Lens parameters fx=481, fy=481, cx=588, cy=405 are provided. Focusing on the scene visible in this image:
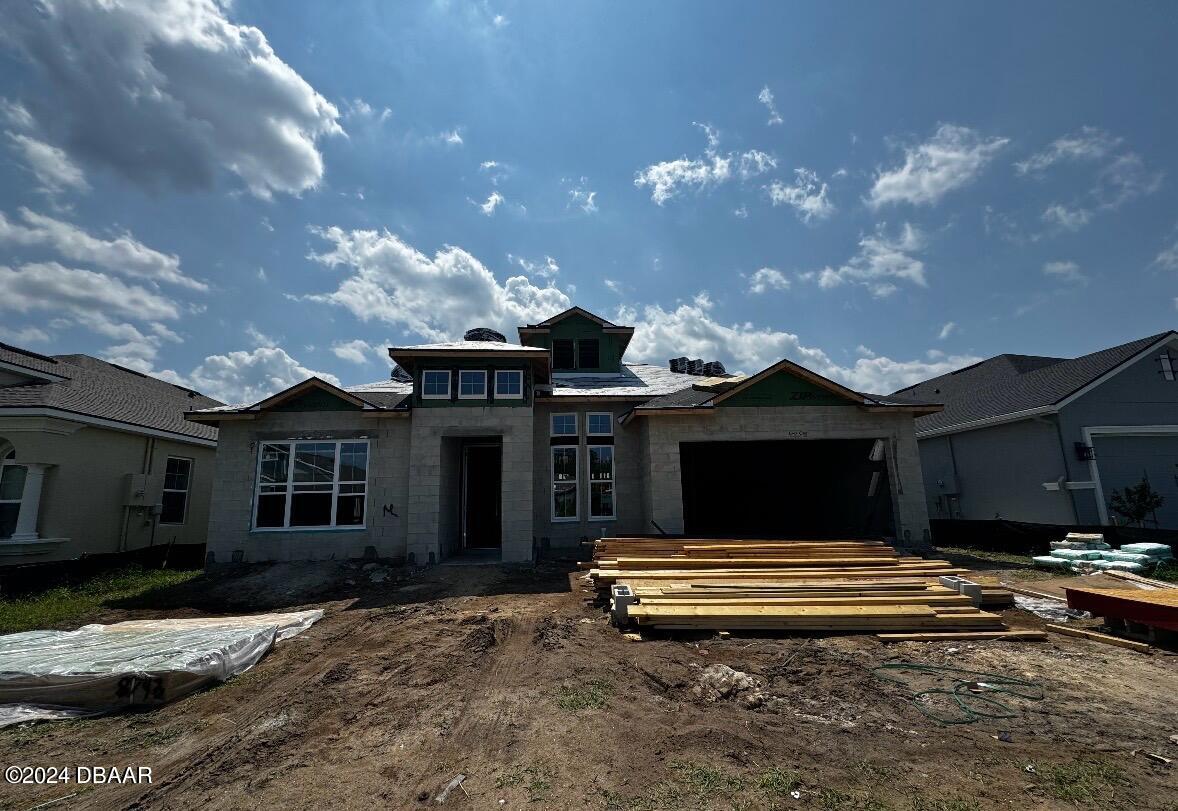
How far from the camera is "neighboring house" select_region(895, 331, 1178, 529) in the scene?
1451 centimetres

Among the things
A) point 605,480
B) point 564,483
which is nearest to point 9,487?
point 564,483

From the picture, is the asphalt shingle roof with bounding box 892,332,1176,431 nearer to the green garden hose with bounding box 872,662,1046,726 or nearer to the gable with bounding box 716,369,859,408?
the gable with bounding box 716,369,859,408

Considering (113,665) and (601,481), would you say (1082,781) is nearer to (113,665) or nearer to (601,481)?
(113,665)

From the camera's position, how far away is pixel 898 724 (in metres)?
4.23

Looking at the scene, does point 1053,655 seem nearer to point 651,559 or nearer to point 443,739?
point 651,559

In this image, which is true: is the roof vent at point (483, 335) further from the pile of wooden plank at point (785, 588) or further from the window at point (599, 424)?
the pile of wooden plank at point (785, 588)

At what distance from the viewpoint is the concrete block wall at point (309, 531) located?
12914 mm

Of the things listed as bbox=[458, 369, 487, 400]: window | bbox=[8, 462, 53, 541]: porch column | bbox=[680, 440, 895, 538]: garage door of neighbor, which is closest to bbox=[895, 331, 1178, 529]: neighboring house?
bbox=[680, 440, 895, 538]: garage door of neighbor

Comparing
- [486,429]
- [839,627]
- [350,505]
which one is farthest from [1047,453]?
[350,505]

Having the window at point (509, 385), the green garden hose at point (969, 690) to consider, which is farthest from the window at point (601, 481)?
the green garden hose at point (969, 690)

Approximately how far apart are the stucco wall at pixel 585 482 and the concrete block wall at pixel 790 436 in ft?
3.15

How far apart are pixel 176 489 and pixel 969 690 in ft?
69.6

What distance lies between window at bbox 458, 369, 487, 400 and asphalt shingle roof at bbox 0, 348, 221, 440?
9.68 metres

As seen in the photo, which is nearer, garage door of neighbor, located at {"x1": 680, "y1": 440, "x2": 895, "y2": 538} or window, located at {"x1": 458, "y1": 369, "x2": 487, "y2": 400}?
window, located at {"x1": 458, "y1": 369, "x2": 487, "y2": 400}
